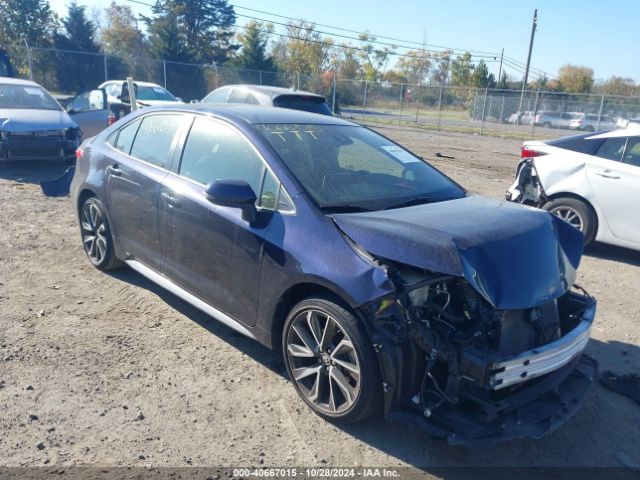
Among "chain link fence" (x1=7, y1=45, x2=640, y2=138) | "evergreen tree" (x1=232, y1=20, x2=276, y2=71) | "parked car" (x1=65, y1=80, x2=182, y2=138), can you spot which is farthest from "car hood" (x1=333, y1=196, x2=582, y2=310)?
"evergreen tree" (x1=232, y1=20, x2=276, y2=71)

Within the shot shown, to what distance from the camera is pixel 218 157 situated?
4.00m

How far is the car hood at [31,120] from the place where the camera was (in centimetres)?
945

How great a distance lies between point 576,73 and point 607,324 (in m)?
81.3

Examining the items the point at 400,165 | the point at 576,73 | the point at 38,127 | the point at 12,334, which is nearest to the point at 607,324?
the point at 400,165

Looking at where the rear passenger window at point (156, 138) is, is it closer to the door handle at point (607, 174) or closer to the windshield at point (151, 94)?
the door handle at point (607, 174)

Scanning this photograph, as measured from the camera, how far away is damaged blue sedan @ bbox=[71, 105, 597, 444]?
2.81 meters

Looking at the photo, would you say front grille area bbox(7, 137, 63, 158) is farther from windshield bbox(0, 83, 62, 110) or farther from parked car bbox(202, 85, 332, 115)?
parked car bbox(202, 85, 332, 115)

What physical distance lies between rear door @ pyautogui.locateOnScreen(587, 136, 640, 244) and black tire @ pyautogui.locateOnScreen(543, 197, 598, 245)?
0.53 feet

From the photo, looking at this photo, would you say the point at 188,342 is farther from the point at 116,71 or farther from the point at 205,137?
the point at 116,71

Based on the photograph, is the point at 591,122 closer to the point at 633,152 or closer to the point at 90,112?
the point at 633,152

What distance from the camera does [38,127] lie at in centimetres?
966

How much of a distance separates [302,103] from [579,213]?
5.58 meters

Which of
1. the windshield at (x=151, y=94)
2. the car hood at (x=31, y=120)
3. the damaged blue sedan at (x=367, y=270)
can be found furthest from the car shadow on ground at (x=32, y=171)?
the damaged blue sedan at (x=367, y=270)

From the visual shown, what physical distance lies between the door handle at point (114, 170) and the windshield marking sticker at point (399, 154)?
2.35 m
